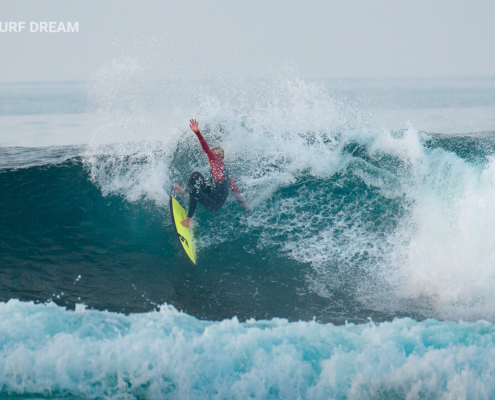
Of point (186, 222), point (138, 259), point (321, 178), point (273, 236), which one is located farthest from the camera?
point (321, 178)

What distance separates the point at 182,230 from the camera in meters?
5.27

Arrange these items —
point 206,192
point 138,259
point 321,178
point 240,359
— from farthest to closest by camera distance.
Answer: point 321,178
point 206,192
point 138,259
point 240,359

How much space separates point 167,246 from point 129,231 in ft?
2.26

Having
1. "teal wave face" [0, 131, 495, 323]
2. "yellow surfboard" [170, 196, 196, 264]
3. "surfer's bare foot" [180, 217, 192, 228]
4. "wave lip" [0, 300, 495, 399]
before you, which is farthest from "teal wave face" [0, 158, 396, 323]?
"wave lip" [0, 300, 495, 399]

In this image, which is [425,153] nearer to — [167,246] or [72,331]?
[167,246]

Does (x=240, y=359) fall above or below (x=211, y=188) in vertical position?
below

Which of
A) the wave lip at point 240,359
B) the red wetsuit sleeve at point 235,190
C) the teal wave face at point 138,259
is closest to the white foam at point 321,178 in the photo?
the teal wave face at point 138,259

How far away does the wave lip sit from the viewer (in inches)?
121

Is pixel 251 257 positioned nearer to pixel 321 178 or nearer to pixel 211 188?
pixel 211 188

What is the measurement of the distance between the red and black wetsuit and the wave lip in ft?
6.79

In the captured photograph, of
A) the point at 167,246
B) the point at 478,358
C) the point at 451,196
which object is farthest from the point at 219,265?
the point at 451,196

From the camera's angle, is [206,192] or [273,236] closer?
[206,192]

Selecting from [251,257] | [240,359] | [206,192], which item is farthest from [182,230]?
[240,359]

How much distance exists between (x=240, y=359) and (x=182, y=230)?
229 centimetres
